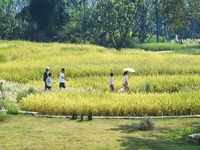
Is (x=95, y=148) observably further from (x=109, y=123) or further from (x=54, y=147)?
(x=109, y=123)

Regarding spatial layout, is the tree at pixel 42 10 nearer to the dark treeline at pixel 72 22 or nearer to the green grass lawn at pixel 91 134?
the dark treeline at pixel 72 22

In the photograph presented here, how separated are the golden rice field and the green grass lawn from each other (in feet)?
3.76

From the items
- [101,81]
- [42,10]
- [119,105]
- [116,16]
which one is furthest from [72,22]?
[119,105]

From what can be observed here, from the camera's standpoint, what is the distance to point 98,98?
1688 cm

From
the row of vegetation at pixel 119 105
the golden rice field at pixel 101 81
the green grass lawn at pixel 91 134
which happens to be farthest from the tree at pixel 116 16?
the green grass lawn at pixel 91 134

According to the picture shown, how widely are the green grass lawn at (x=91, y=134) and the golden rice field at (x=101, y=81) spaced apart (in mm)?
1146

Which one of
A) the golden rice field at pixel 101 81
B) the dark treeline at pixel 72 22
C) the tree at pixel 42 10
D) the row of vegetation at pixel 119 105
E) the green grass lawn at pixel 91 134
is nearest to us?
the green grass lawn at pixel 91 134

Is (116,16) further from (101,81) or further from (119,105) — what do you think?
(119,105)

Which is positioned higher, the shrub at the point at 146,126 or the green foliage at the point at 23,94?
the green foliage at the point at 23,94

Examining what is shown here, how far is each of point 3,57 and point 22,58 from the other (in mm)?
1614

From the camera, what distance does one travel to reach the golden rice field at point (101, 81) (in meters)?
15.8

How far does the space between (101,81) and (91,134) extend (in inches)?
478

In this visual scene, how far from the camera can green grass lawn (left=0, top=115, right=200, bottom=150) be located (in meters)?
10.6

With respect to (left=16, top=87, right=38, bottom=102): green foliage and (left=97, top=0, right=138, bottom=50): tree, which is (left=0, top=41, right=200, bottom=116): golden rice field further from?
(left=97, top=0, right=138, bottom=50): tree
